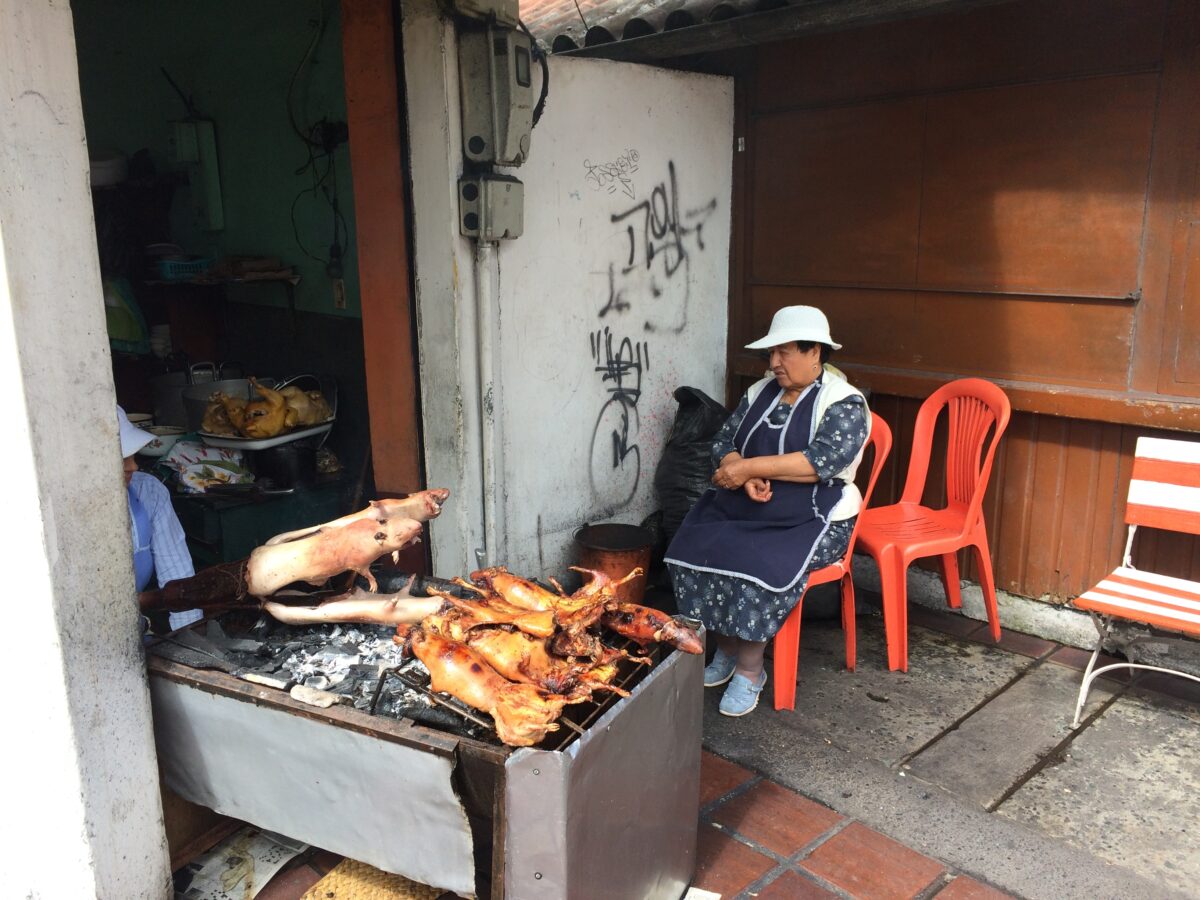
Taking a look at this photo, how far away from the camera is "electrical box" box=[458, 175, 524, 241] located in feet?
13.4

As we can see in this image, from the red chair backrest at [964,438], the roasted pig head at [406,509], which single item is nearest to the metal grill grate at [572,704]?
the roasted pig head at [406,509]

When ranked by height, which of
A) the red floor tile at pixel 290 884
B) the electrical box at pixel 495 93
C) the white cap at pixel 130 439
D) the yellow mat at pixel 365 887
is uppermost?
the electrical box at pixel 495 93

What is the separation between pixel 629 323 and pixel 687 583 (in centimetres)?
172

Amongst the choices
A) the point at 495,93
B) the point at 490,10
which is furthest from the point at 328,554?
the point at 490,10

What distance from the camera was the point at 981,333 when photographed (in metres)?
4.59

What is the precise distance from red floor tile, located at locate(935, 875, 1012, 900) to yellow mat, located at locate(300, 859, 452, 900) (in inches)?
61.7

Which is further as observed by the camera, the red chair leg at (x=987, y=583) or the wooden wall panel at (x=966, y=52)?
the red chair leg at (x=987, y=583)

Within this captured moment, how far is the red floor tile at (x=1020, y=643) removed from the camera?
4.51 metres

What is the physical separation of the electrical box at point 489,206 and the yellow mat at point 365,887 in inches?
104

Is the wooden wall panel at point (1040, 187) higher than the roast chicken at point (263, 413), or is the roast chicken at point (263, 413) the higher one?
the wooden wall panel at point (1040, 187)

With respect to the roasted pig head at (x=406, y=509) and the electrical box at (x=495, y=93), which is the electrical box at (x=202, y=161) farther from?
the roasted pig head at (x=406, y=509)

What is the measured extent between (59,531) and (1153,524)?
13.4ft

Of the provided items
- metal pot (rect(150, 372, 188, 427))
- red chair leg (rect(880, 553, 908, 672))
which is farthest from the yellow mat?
metal pot (rect(150, 372, 188, 427))

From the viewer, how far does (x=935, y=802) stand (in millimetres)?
3336
